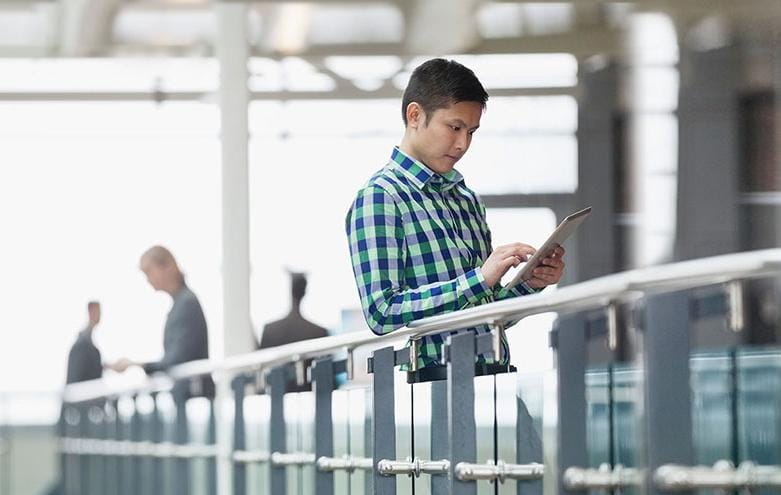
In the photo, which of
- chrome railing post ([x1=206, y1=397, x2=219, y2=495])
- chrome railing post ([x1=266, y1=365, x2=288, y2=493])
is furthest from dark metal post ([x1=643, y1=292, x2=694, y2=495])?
chrome railing post ([x1=206, y1=397, x2=219, y2=495])

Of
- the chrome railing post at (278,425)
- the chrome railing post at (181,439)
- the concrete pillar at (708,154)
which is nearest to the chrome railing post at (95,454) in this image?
the chrome railing post at (181,439)

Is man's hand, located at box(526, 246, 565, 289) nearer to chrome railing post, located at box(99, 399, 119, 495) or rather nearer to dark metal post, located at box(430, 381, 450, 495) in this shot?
dark metal post, located at box(430, 381, 450, 495)

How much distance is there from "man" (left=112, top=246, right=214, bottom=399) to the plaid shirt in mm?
4283

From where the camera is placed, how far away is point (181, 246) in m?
15.6

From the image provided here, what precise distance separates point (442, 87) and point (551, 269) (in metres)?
0.38

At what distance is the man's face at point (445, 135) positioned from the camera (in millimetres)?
3039

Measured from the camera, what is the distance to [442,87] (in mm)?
3061

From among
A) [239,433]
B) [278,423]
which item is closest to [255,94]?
[239,433]

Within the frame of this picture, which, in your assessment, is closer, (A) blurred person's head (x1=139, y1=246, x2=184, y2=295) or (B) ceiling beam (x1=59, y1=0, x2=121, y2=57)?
(A) blurred person's head (x1=139, y1=246, x2=184, y2=295)

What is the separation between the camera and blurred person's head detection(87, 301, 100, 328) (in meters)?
13.3

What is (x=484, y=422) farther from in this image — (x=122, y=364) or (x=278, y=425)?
(x=122, y=364)

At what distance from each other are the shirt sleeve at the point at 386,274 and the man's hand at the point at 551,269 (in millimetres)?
104

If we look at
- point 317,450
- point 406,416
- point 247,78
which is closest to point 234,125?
point 247,78

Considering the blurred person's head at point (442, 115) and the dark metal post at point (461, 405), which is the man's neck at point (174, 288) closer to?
the blurred person's head at point (442, 115)
